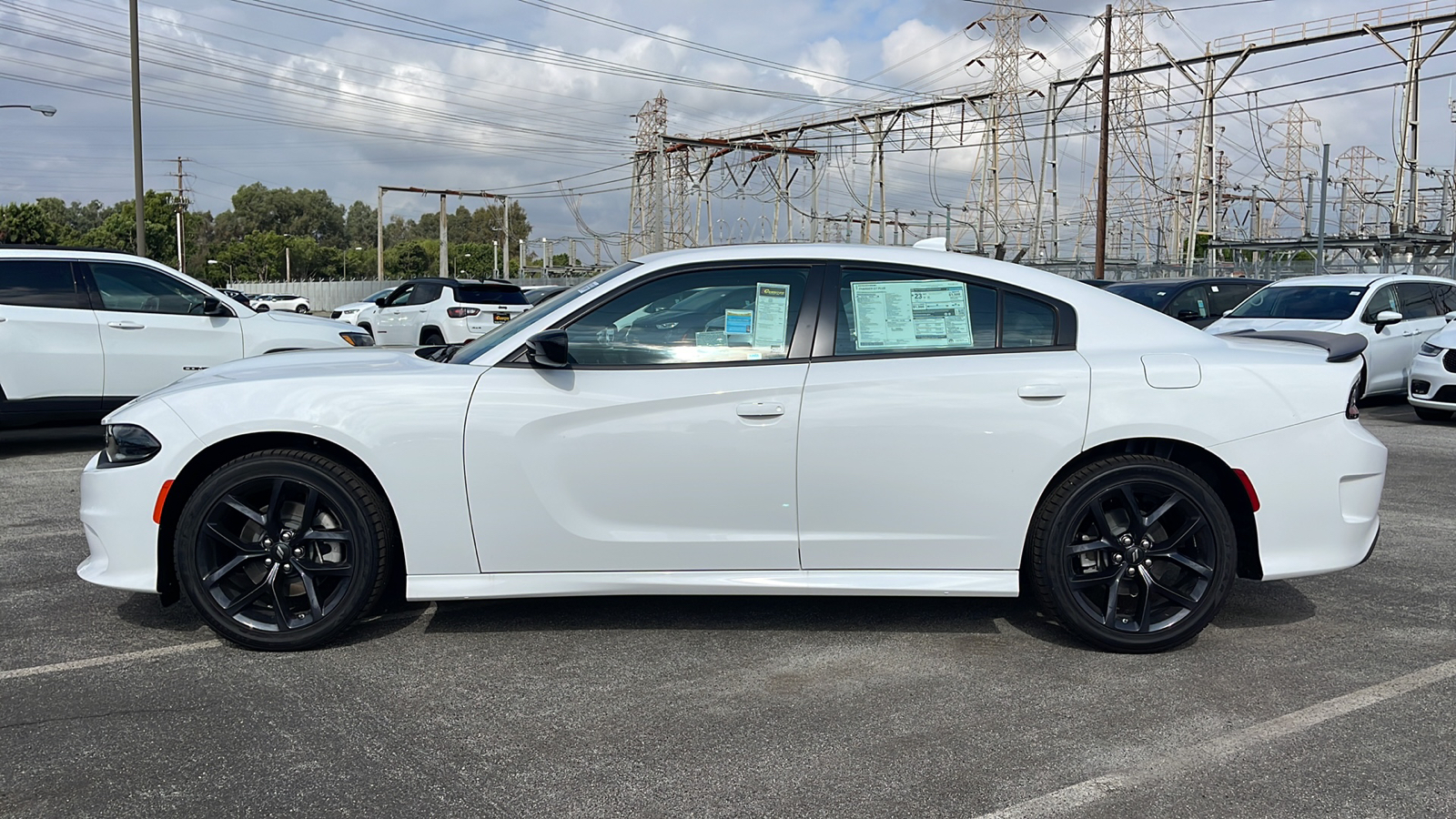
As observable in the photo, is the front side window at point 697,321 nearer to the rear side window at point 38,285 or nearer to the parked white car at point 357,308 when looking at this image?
the rear side window at point 38,285

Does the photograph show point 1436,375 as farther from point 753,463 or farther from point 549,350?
point 549,350

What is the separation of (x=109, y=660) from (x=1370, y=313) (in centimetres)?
1291

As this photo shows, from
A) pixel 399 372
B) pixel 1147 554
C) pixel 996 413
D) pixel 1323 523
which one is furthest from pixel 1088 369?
pixel 399 372

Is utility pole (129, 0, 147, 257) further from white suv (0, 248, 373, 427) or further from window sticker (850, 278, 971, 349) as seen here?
window sticker (850, 278, 971, 349)

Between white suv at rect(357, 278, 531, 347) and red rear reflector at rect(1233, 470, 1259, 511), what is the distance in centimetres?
1581

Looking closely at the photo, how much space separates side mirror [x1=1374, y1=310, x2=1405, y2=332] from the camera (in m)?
11.9

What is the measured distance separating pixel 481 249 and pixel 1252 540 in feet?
377

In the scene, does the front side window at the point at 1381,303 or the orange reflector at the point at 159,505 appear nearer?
the orange reflector at the point at 159,505

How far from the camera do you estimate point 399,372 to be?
412cm

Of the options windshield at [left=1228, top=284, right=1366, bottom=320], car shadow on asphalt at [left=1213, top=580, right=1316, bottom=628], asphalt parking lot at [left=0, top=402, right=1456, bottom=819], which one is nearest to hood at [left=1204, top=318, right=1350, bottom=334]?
windshield at [left=1228, top=284, right=1366, bottom=320]

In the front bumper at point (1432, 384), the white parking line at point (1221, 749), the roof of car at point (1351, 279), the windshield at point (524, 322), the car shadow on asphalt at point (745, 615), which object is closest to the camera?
the white parking line at point (1221, 749)

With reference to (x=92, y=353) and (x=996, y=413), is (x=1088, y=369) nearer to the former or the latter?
(x=996, y=413)

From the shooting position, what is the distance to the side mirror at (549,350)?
3924 millimetres

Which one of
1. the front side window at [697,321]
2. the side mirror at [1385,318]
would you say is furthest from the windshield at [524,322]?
the side mirror at [1385,318]
